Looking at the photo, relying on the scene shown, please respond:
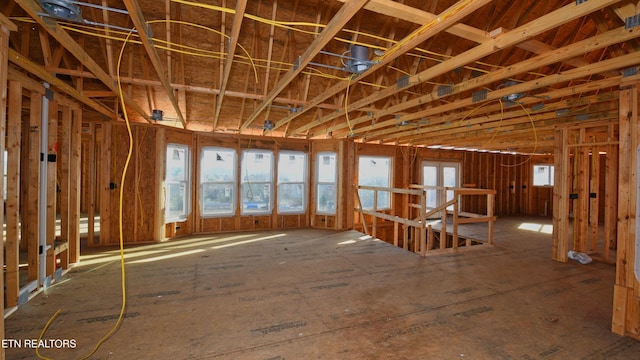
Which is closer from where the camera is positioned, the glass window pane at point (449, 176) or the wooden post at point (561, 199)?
the wooden post at point (561, 199)

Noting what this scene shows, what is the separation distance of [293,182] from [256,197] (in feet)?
3.54

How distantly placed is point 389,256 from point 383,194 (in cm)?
409

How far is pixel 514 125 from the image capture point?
19.2ft

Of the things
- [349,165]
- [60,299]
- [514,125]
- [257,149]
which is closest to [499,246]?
[514,125]

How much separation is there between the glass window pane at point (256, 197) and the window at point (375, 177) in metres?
2.96

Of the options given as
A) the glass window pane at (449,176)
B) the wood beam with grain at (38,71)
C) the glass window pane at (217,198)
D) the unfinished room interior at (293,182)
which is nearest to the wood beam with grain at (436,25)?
the unfinished room interior at (293,182)

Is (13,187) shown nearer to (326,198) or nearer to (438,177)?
(326,198)

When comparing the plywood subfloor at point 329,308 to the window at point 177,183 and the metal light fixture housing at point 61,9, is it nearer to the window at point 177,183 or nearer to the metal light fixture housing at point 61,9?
the window at point 177,183

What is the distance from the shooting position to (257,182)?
763 centimetres

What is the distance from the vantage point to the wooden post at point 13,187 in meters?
2.84

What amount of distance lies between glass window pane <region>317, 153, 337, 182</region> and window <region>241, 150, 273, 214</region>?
1379 millimetres

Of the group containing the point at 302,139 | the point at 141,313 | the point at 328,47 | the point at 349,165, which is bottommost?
the point at 141,313

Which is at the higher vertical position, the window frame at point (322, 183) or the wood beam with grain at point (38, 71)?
the wood beam with grain at point (38, 71)

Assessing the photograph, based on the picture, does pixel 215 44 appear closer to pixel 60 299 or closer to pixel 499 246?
pixel 60 299
